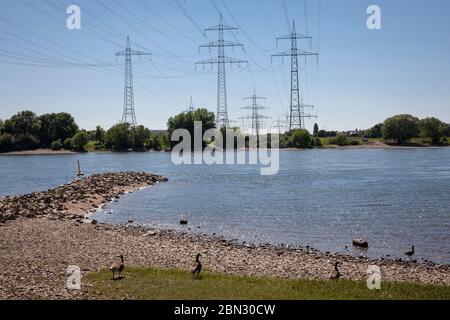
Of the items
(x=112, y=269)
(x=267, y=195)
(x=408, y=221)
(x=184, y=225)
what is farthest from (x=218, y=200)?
(x=112, y=269)

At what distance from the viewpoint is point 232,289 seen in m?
18.6

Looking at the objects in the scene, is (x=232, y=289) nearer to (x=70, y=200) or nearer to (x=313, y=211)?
(x=313, y=211)

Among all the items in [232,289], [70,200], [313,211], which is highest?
[232,289]

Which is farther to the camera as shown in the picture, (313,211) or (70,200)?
(70,200)

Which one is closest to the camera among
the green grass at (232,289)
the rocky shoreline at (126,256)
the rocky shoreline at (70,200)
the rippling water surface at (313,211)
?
the green grass at (232,289)

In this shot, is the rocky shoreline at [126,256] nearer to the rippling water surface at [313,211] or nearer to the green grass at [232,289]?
the green grass at [232,289]

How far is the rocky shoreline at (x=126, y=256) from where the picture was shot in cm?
2052

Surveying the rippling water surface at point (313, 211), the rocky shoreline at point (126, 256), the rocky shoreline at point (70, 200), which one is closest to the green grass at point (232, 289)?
the rocky shoreline at point (126, 256)

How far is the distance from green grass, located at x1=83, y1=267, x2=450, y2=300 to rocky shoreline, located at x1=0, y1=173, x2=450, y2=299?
1300 mm

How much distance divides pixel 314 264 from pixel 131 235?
1420cm

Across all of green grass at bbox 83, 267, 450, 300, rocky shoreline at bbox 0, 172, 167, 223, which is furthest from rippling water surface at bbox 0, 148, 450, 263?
green grass at bbox 83, 267, 450, 300

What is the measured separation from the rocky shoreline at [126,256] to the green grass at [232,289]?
1300mm

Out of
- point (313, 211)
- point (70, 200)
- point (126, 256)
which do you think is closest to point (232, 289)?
point (126, 256)

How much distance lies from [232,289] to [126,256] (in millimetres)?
10069
